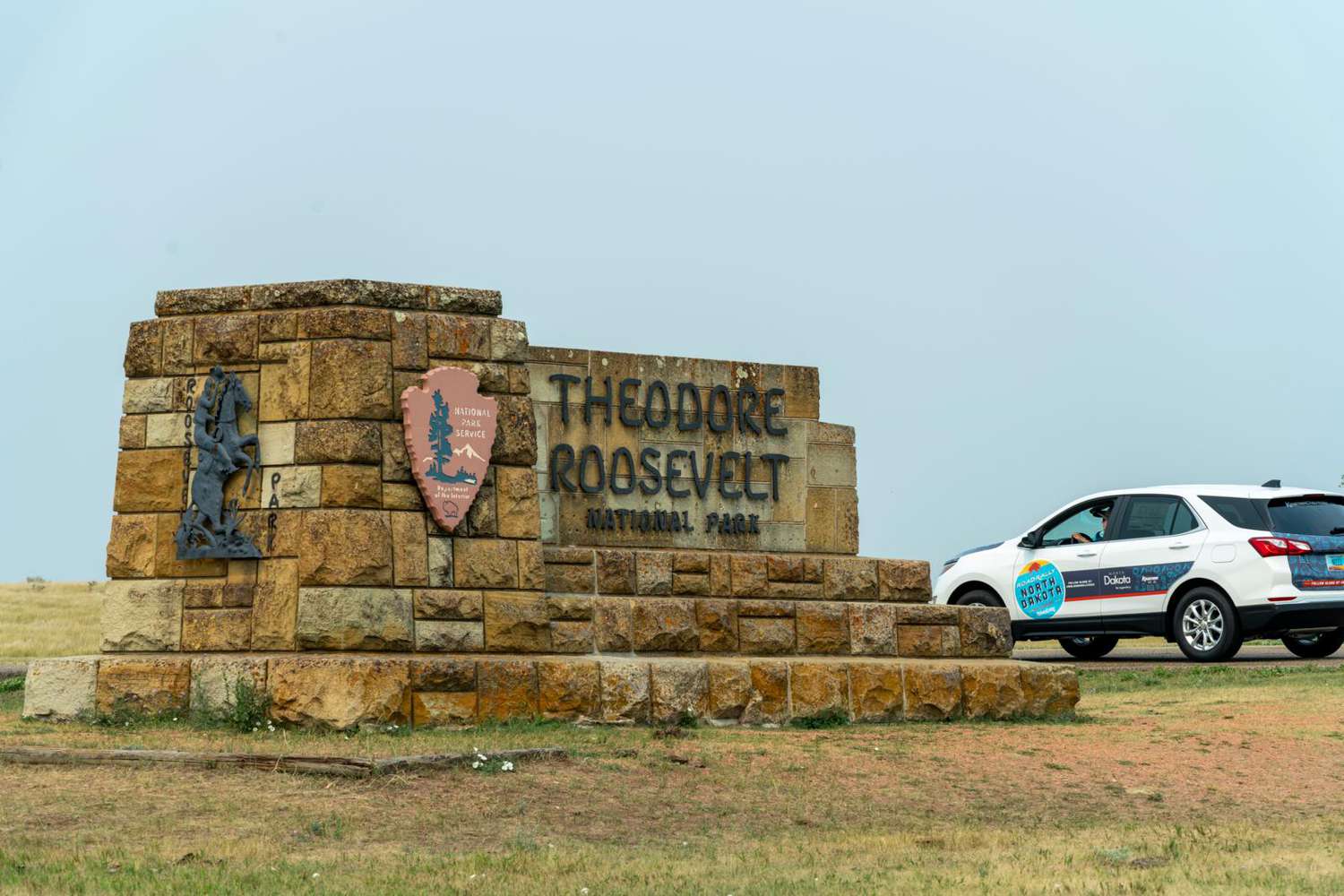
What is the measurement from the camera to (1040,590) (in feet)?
60.0

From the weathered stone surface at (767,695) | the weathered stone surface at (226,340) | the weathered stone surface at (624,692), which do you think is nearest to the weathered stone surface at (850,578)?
the weathered stone surface at (767,695)

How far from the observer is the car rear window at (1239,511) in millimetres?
16641

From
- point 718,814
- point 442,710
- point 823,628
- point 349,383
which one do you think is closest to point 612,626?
point 442,710

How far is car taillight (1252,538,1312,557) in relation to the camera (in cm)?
1612

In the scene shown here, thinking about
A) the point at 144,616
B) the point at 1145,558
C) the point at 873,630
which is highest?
the point at 1145,558

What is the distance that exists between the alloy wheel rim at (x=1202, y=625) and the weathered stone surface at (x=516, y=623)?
26.2 feet

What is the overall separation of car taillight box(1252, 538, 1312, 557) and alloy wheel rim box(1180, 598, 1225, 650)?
2.68 ft

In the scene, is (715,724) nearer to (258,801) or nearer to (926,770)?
(926,770)

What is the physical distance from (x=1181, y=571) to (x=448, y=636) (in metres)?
8.67

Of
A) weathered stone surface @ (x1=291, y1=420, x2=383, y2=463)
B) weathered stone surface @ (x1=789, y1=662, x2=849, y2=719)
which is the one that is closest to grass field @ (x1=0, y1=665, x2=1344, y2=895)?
weathered stone surface @ (x1=789, y1=662, x2=849, y2=719)

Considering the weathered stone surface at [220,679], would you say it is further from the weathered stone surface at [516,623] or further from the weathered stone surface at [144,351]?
the weathered stone surface at [144,351]

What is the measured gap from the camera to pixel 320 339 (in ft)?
37.7

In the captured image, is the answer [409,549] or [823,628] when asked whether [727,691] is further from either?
[409,549]

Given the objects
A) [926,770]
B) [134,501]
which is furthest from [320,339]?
[926,770]
